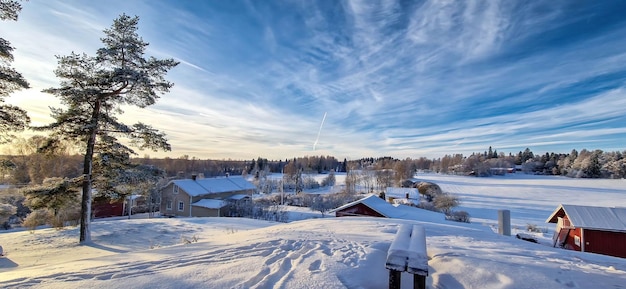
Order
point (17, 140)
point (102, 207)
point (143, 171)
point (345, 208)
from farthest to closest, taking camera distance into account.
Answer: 1. point (102, 207)
2. point (345, 208)
3. point (143, 171)
4. point (17, 140)

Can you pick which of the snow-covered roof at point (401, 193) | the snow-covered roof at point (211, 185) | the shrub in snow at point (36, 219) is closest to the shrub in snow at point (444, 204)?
the snow-covered roof at point (401, 193)

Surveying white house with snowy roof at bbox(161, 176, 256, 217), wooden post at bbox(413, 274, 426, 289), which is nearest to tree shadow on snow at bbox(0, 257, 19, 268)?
wooden post at bbox(413, 274, 426, 289)

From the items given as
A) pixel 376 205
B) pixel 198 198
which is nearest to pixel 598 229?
pixel 376 205

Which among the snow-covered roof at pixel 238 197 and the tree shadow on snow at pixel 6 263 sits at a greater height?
the tree shadow on snow at pixel 6 263

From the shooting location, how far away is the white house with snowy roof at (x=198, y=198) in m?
28.2

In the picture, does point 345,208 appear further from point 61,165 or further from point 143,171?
point 61,165

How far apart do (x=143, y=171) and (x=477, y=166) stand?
108 meters

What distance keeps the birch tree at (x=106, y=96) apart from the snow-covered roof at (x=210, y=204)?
608 inches

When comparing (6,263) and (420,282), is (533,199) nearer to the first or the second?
(420,282)

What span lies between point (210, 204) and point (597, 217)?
29.3 meters

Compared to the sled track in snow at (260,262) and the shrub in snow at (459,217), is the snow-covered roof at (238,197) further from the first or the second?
the sled track in snow at (260,262)

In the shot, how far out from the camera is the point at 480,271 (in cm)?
318

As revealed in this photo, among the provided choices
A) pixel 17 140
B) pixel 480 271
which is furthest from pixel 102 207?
pixel 480 271

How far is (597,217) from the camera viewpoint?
15172mm
